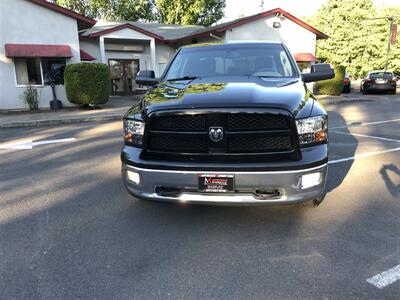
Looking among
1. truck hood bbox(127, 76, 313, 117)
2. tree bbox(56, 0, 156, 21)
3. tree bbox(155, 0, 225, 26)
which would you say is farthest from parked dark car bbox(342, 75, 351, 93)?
tree bbox(56, 0, 156, 21)

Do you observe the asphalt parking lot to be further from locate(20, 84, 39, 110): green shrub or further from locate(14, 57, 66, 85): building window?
locate(14, 57, 66, 85): building window

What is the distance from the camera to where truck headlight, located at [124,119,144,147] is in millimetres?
3567

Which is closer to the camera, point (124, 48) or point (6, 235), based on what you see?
point (6, 235)

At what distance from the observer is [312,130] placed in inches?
134

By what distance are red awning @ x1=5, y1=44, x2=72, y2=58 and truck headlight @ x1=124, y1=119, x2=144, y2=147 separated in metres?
13.9

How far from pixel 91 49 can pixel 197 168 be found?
20299 millimetres

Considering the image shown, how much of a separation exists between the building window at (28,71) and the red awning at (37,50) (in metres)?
0.78

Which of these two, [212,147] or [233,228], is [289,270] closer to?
[233,228]

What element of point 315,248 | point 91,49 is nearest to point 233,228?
point 315,248

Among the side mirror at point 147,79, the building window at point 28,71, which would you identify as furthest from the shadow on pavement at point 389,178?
the building window at point 28,71

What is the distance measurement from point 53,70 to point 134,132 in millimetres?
15158

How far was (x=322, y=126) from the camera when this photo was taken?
3.49 meters

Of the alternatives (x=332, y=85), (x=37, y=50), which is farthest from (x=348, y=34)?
(x=37, y=50)

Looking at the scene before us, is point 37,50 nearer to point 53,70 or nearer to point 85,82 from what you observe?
point 53,70
